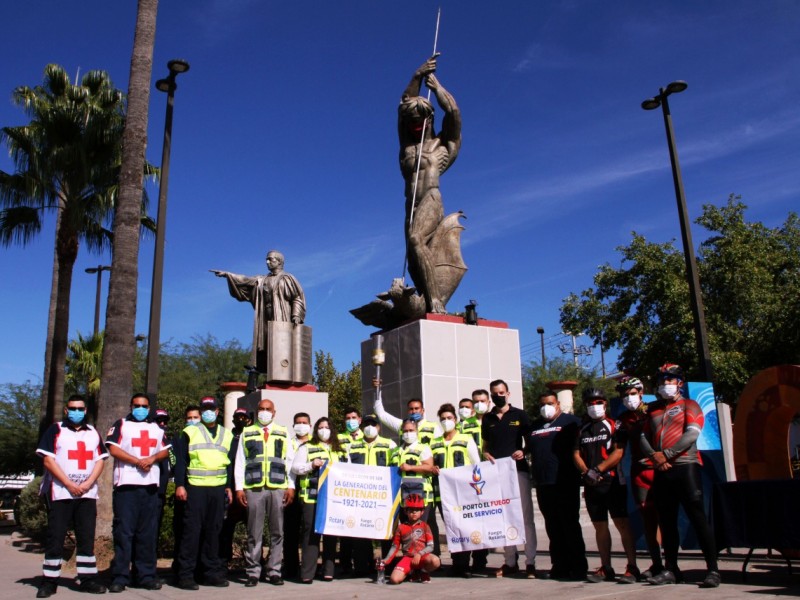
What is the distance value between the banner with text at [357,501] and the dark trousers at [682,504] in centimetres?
279

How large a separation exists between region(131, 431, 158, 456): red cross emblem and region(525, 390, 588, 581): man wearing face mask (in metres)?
3.84

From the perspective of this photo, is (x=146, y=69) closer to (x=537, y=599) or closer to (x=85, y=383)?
(x=537, y=599)

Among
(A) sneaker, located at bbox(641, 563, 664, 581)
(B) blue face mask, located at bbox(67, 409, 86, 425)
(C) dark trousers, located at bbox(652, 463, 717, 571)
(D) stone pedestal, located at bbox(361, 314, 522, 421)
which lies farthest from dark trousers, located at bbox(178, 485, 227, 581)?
(D) stone pedestal, located at bbox(361, 314, 522, 421)

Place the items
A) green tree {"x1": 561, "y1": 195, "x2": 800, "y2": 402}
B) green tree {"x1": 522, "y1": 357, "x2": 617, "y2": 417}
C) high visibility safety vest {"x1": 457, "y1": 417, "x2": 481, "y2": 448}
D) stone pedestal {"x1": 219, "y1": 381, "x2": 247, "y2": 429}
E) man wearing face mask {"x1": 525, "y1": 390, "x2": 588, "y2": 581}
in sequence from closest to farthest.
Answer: man wearing face mask {"x1": 525, "y1": 390, "x2": 588, "y2": 581} < high visibility safety vest {"x1": 457, "y1": 417, "x2": 481, "y2": 448} < stone pedestal {"x1": 219, "y1": 381, "x2": 247, "y2": 429} < green tree {"x1": 561, "y1": 195, "x2": 800, "y2": 402} < green tree {"x1": 522, "y1": 357, "x2": 617, "y2": 417}

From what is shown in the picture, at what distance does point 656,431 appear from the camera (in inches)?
285

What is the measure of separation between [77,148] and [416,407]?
43.4 ft

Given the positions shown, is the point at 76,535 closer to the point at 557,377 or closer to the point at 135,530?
the point at 135,530

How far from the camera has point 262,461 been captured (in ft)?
26.9

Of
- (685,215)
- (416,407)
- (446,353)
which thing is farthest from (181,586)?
(685,215)

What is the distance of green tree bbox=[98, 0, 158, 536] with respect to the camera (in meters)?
11.7

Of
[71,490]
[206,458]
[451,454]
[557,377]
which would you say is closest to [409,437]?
[451,454]

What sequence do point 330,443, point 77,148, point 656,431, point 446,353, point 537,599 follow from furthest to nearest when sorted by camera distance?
point 77,148, point 446,353, point 330,443, point 656,431, point 537,599

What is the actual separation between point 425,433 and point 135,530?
3.17 meters

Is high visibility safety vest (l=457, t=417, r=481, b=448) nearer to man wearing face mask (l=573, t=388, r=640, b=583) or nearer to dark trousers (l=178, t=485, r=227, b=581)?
man wearing face mask (l=573, t=388, r=640, b=583)
